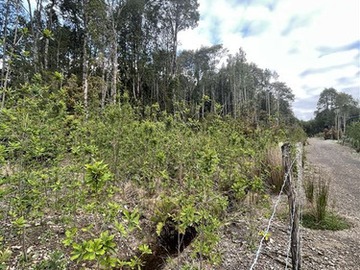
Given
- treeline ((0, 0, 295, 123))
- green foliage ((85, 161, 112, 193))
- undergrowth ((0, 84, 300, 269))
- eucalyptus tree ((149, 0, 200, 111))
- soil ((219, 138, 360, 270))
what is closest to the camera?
green foliage ((85, 161, 112, 193))

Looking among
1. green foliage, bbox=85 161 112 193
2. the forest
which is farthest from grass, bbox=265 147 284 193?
green foliage, bbox=85 161 112 193

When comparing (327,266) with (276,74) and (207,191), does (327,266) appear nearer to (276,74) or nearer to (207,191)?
(207,191)

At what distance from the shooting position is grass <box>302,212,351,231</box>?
2.62 m

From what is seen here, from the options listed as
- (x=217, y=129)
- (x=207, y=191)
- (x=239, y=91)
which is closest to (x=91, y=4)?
(x=217, y=129)

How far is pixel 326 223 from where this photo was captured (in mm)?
2682

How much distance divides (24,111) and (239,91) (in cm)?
2722

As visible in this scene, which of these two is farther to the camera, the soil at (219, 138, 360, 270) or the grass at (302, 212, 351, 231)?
the grass at (302, 212, 351, 231)

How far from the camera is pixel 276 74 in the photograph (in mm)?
33344

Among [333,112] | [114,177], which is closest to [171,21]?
[114,177]

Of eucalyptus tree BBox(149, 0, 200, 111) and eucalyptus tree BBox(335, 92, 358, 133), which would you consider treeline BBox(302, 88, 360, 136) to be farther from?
eucalyptus tree BBox(149, 0, 200, 111)

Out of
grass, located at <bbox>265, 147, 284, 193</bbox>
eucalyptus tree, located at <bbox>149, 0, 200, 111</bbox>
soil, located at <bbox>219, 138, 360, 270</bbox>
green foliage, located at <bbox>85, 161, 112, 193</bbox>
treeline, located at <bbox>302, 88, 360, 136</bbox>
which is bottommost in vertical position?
soil, located at <bbox>219, 138, 360, 270</bbox>

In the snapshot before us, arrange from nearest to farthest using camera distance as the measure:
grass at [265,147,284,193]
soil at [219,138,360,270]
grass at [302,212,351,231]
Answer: soil at [219,138,360,270], grass at [302,212,351,231], grass at [265,147,284,193]

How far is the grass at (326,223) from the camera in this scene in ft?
8.61

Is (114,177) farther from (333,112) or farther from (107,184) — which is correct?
(333,112)
